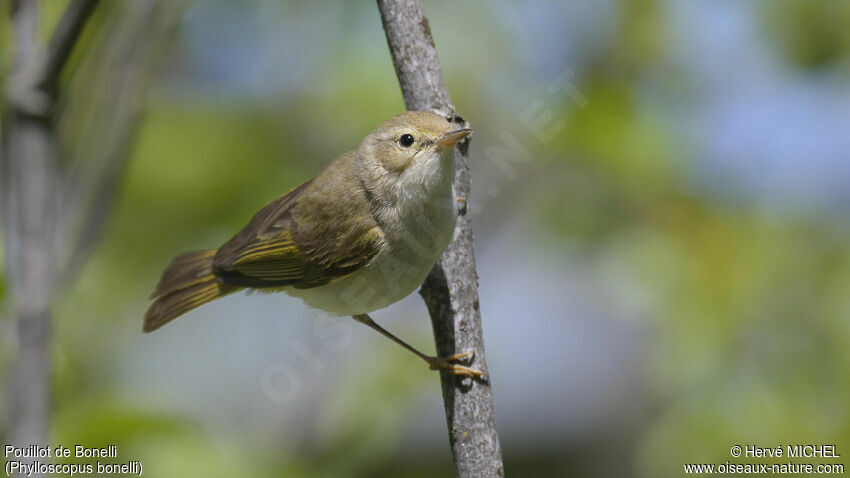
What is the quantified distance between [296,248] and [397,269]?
1.71 ft

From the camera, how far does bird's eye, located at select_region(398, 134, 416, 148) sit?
9.03ft

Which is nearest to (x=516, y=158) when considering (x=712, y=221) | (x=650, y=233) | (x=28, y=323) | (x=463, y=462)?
(x=650, y=233)

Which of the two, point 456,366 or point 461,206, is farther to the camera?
point 461,206

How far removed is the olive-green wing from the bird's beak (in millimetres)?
502

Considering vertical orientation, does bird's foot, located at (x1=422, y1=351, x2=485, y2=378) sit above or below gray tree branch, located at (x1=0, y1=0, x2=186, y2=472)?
below

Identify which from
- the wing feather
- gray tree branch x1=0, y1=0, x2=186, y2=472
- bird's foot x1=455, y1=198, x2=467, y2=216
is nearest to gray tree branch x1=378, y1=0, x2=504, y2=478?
bird's foot x1=455, y1=198, x2=467, y2=216

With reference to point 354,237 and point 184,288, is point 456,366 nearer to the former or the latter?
point 354,237

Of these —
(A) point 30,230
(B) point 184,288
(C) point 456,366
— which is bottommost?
(C) point 456,366

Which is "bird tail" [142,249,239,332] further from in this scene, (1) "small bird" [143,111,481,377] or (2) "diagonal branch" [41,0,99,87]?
(2) "diagonal branch" [41,0,99,87]

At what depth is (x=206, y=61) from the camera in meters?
3.99

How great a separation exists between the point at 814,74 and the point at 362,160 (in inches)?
95.8

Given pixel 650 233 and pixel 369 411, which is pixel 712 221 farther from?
pixel 369 411

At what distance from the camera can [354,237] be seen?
2949 mm

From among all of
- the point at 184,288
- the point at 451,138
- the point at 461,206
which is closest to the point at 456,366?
the point at 461,206
